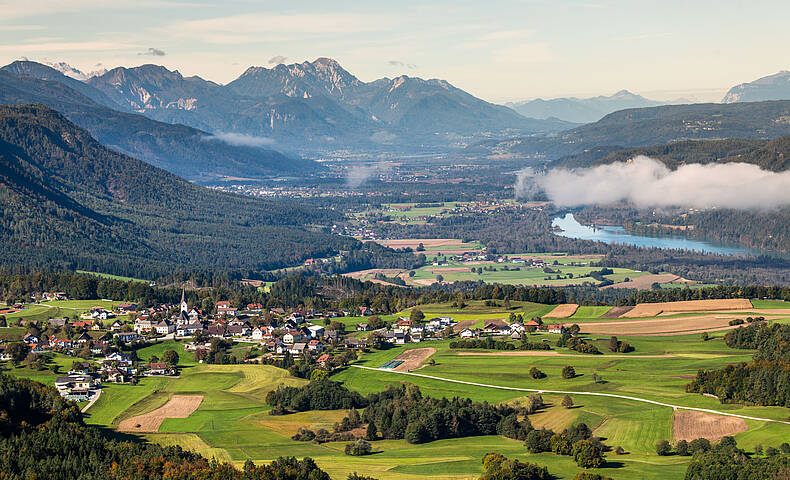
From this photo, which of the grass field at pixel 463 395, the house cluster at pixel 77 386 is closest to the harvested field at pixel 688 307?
the grass field at pixel 463 395

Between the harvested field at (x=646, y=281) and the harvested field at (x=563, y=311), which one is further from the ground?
the harvested field at (x=563, y=311)

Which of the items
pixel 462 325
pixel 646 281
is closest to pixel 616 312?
pixel 462 325

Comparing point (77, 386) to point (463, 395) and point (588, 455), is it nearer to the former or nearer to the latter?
point (463, 395)

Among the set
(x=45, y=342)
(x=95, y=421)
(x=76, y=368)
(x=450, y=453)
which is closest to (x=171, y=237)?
(x=45, y=342)

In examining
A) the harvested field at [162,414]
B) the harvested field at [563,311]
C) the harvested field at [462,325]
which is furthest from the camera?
the harvested field at [563,311]

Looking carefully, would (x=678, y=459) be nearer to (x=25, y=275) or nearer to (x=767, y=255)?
(x=25, y=275)

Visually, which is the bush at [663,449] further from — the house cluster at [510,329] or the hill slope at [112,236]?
the hill slope at [112,236]
